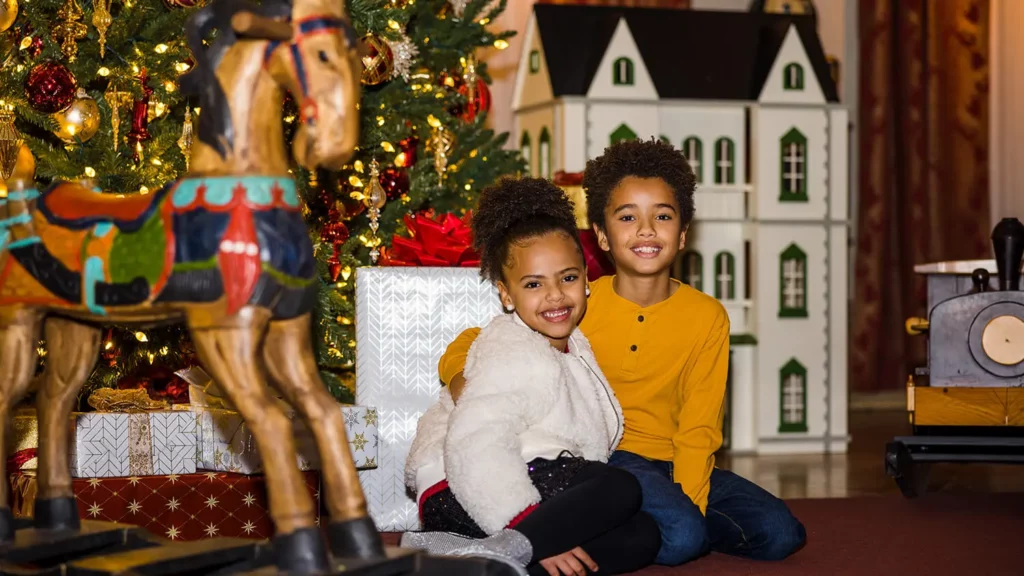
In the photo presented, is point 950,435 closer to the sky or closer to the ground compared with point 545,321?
closer to the ground

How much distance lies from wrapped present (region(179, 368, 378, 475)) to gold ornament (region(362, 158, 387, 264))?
49 cm

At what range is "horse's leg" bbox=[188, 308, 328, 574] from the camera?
1243mm

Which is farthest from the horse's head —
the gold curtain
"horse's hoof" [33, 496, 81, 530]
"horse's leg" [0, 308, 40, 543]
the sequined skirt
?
the gold curtain

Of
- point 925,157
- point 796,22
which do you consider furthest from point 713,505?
point 925,157

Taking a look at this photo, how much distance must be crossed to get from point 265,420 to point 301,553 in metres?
0.14

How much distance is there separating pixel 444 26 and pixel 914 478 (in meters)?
1.61

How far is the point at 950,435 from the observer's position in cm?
280

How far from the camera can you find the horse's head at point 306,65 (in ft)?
4.03

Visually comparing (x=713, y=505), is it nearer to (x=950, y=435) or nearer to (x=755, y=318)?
(x=950, y=435)

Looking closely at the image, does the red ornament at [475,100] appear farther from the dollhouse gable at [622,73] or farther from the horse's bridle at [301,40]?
the horse's bridle at [301,40]

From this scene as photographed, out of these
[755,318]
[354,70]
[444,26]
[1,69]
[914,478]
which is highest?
[444,26]

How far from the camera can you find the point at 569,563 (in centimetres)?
176

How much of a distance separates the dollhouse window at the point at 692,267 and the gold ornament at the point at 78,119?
2231mm

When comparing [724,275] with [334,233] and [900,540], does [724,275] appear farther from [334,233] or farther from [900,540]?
[900,540]
